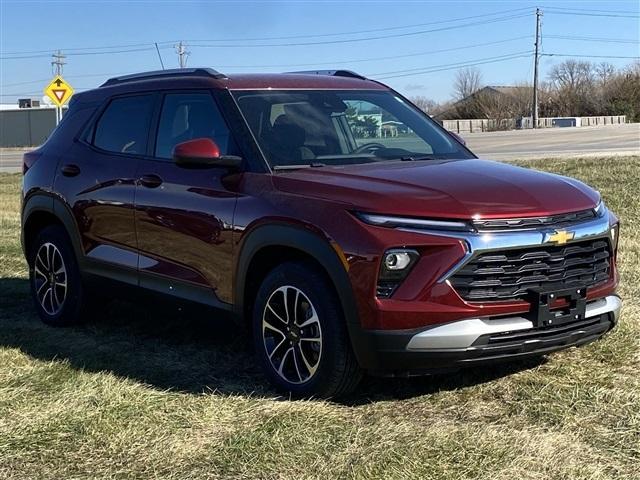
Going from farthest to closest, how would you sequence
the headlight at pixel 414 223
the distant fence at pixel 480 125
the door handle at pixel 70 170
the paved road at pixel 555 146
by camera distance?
the distant fence at pixel 480 125, the paved road at pixel 555 146, the door handle at pixel 70 170, the headlight at pixel 414 223

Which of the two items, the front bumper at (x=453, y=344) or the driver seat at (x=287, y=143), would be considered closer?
the front bumper at (x=453, y=344)

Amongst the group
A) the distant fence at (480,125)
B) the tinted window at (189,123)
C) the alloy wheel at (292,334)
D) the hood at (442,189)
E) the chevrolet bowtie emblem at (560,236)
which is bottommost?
the alloy wheel at (292,334)

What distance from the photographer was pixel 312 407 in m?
4.26

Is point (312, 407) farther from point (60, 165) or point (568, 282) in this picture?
point (60, 165)

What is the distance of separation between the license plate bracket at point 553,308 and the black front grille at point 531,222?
32 cm

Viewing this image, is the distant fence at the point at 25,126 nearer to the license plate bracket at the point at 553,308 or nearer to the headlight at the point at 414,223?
the headlight at the point at 414,223

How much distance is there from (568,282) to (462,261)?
0.68 m

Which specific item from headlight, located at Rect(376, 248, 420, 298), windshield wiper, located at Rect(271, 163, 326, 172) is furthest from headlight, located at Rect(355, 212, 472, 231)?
windshield wiper, located at Rect(271, 163, 326, 172)

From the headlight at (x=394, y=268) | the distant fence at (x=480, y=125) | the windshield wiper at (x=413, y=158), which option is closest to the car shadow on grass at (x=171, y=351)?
the headlight at (x=394, y=268)

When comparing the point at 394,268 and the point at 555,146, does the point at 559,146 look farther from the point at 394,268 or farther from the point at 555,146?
the point at 394,268

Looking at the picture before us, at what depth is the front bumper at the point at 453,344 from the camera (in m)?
3.89

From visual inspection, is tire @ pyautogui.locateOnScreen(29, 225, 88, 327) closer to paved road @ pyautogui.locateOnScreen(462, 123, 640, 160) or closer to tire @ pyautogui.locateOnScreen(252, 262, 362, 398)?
tire @ pyautogui.locateOnScreen(252, 262, 362, 398)

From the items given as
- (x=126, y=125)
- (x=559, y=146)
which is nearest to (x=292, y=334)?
(x=126, y=125)

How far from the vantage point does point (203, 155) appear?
463 centimetres
